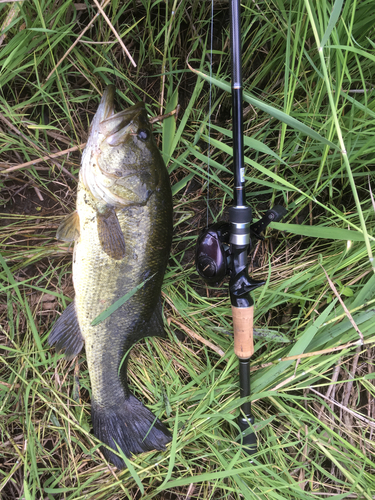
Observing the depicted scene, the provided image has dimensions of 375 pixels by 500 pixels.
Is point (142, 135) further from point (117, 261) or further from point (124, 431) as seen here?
point (124, 431)

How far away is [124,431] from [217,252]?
1201 millimetres

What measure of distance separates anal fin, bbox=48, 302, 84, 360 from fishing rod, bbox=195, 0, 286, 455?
835 millimetres

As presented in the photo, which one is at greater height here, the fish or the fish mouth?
the fish mouth

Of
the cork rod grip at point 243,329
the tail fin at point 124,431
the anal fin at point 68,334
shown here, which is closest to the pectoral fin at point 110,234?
the anal fin at point 68,334

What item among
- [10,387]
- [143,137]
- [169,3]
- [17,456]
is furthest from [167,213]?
[17,456]

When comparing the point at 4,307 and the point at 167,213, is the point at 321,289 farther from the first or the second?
the point at 4,307

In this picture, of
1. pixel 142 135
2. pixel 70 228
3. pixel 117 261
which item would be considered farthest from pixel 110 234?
pixel 142 135

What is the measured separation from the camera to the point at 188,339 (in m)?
1.94

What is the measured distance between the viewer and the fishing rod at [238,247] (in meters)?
1.29

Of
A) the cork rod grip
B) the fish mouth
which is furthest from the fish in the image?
the cork rod grip

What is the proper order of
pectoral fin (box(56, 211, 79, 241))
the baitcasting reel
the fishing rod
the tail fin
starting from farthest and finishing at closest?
the tail fin
pectoral fin (box(56, 211, 79, 241))
the baitcasting reel
the fishing rod

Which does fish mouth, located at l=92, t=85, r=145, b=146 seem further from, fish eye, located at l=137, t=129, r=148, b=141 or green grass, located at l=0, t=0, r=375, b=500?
green grass, located at l=0, t=0, r=375, b=500

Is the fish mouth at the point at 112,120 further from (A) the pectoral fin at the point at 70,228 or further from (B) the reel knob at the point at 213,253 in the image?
(B) the reel knob at the point at 213,253

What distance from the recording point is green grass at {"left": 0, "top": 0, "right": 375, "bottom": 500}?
5.34 ft
